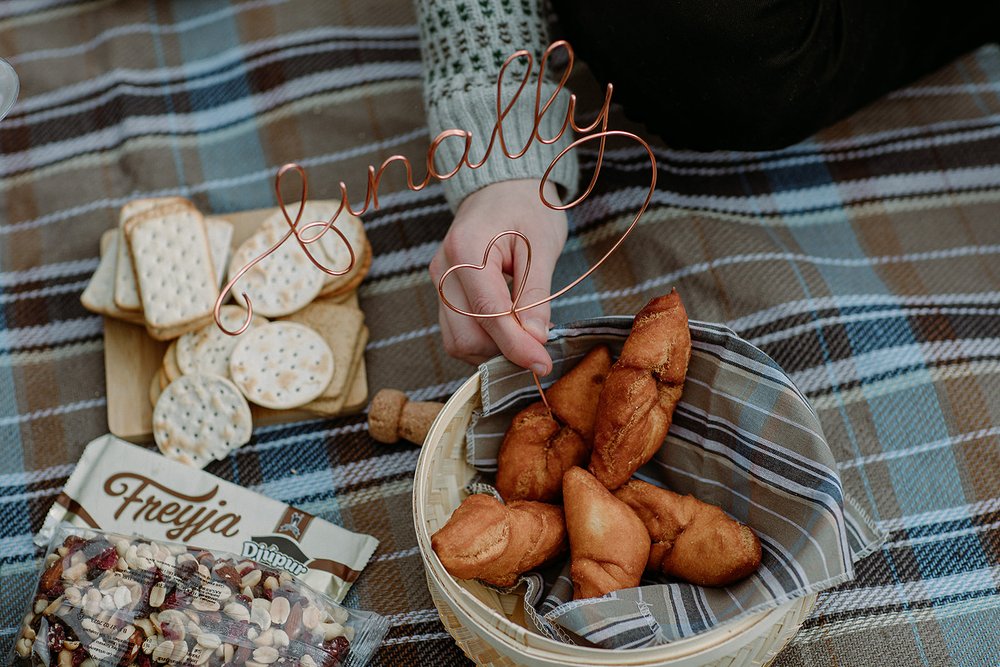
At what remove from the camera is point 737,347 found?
60 centimetres

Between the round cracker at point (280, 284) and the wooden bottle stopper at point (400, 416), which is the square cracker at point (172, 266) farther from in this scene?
the wooden bottle stopper at point (400, 416)

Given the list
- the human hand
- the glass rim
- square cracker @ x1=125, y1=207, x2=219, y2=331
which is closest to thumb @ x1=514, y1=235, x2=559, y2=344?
Answer: the human hand

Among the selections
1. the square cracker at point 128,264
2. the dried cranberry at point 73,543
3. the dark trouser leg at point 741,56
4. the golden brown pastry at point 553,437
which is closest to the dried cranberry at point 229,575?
the dried cranberry at point 73,543

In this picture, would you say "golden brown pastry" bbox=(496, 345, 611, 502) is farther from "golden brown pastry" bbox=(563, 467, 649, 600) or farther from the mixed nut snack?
the mixed nut snack

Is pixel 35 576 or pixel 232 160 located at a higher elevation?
pixel 232 160

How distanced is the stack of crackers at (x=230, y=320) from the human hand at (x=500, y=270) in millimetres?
180

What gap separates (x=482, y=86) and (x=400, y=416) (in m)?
0.33

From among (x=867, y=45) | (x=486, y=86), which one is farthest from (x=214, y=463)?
(x=867, y=45)

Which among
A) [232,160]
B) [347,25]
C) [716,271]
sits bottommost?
[716,271]

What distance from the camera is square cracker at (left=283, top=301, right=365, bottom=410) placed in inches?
33.0

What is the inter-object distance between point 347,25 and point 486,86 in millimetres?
412

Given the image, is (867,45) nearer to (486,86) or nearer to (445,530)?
(486,86)

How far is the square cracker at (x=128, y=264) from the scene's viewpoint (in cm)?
86

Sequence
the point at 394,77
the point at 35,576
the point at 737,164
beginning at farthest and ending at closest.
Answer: the point at 394,77 → the point at 737,164 → the point at 35,576
